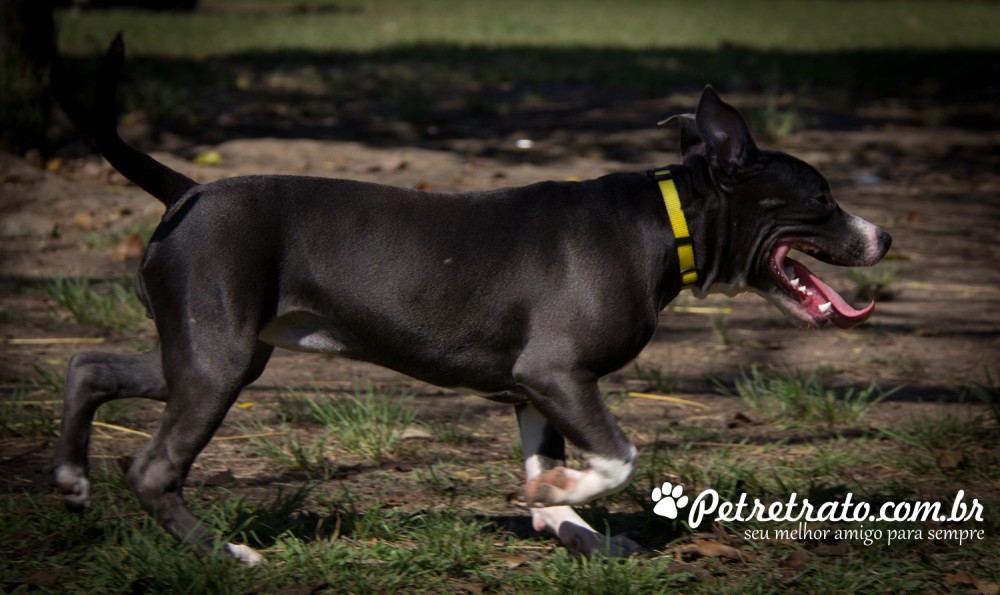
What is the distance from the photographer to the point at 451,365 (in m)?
4.03

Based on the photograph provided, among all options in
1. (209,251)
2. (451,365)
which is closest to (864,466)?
(451,365)

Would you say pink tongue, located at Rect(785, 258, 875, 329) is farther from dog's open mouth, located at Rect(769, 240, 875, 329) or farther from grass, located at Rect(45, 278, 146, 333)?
grass, located at Rect(45, 278, 146, 333)

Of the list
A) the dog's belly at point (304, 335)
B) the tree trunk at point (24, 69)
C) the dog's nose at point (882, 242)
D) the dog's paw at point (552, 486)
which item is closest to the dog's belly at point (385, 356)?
the dog's belly at point (304, 335)

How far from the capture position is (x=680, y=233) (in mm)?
4055

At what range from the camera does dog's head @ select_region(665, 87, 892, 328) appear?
411 cm

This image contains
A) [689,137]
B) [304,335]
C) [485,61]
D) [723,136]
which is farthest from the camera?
[485,61]

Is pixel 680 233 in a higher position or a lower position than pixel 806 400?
higher

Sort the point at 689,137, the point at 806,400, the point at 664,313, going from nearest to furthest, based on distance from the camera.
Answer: the point at 689,137 < the point at 806,400 < the point at 664,313

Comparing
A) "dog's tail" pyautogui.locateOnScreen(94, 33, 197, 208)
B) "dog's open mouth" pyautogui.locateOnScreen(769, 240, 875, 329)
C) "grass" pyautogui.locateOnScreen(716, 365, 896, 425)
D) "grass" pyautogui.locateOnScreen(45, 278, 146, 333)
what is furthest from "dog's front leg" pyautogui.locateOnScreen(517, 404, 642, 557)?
"grass" pyautogui.locateOnScreen(45, 278, 146, 333)

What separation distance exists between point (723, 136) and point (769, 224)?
34cm

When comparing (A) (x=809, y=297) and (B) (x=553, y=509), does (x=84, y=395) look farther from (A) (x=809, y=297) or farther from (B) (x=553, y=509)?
(A) (x=809, y=297)

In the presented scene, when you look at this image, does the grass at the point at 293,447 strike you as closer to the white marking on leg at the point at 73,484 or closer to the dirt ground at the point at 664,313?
the dirt ground at the point at 664,313

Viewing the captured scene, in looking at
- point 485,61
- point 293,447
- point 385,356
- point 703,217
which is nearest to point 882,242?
point 703,217

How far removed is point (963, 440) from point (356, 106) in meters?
8.92
